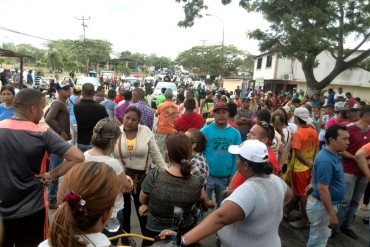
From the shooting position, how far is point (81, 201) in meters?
1.35

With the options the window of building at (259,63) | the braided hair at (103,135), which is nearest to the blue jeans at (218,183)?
the braided hair at (103,135)

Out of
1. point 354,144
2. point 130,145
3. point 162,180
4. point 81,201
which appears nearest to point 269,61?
point 354,144

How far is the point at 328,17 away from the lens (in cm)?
1374

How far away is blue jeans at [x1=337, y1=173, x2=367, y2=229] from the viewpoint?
4.54 m

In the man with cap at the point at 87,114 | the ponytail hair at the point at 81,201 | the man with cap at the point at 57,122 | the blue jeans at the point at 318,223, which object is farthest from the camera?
the man with cap at the point at 87,114

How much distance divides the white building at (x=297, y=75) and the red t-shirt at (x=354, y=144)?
17.4m

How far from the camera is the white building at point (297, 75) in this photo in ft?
80.6

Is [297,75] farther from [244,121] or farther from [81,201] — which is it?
[81,201]

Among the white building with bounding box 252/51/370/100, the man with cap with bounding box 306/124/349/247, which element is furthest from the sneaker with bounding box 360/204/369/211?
the white building with bounding box 252/51/370/100

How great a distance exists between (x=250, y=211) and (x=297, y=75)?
94.1 ft

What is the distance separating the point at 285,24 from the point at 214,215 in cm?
1382

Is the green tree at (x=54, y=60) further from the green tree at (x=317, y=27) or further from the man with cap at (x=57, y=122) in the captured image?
the man with cap at (x=57, y=122)

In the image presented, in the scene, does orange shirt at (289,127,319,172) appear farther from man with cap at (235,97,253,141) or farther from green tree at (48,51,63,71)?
green tree at (48,51,63,71)

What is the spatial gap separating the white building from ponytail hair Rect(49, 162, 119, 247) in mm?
21394
